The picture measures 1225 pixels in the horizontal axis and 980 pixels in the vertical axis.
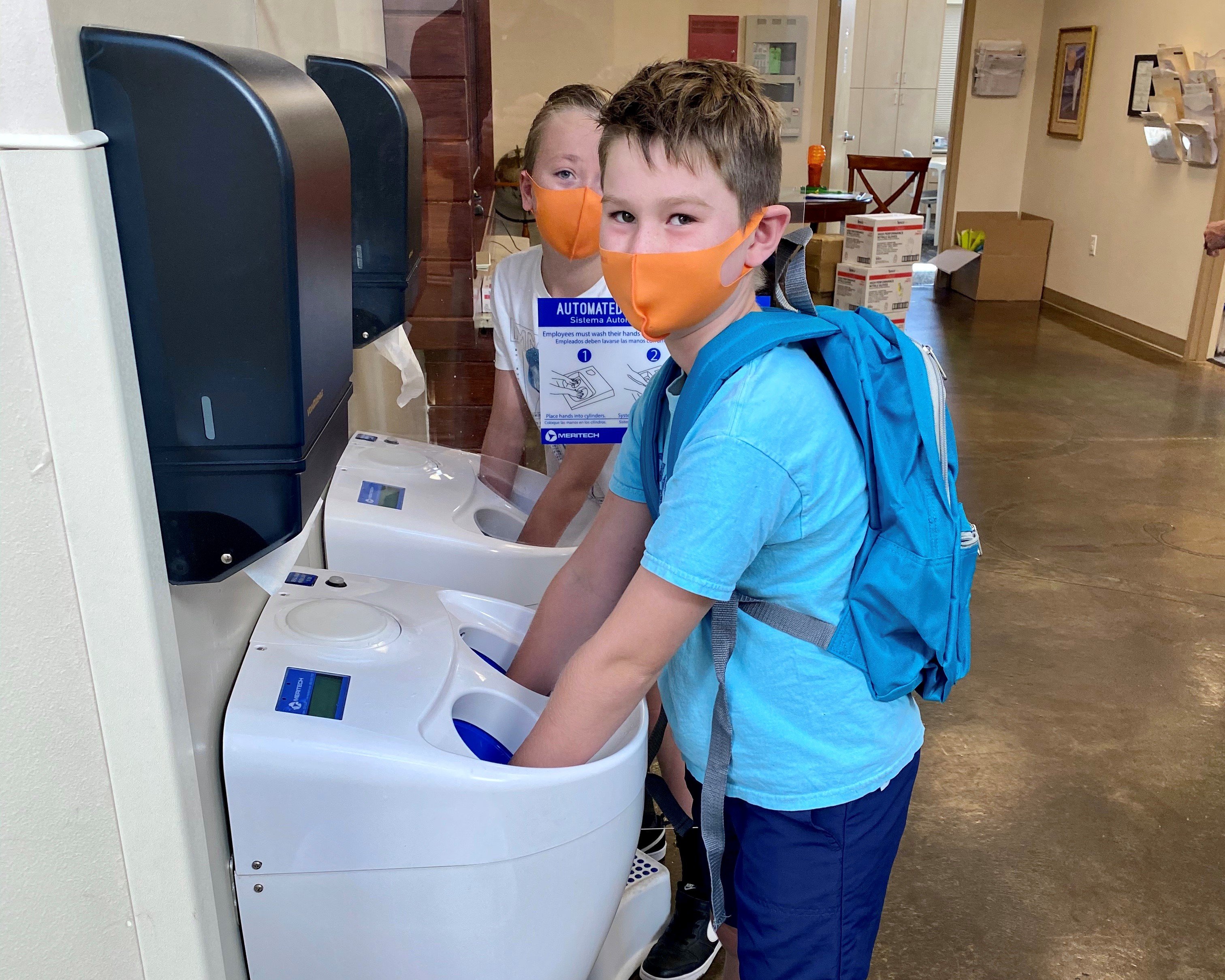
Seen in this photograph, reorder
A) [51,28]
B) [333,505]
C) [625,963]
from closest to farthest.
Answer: [51,28] < [333,505] < [625,963]

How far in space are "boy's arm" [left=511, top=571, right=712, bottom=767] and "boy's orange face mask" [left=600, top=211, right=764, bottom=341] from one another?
26cm

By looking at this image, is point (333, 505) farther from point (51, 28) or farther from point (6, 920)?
point (51, 28)

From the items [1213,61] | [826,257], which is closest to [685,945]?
[826,257]

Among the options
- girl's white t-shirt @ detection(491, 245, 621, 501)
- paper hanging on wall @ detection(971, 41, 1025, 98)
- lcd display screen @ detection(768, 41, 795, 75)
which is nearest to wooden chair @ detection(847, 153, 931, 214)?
lcd display screen @ detection(768, 41, 795, 75)

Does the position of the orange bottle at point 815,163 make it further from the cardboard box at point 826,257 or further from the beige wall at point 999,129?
the beige wall at point 999,129

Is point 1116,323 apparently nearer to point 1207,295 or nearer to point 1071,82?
point 1207,295

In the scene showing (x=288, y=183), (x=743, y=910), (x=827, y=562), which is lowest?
(x=743, y=910)

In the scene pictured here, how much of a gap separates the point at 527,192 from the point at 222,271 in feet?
3.19

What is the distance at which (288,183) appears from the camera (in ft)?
2.52

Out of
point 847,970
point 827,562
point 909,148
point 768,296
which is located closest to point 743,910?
point 847,970

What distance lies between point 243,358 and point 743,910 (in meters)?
0.86

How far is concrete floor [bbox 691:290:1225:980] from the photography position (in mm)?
2029

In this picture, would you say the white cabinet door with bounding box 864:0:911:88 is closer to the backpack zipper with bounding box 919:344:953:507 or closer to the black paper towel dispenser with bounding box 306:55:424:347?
the black paper towel dispenser with bounding box 306:55:424:347

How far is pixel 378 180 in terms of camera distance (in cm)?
149
